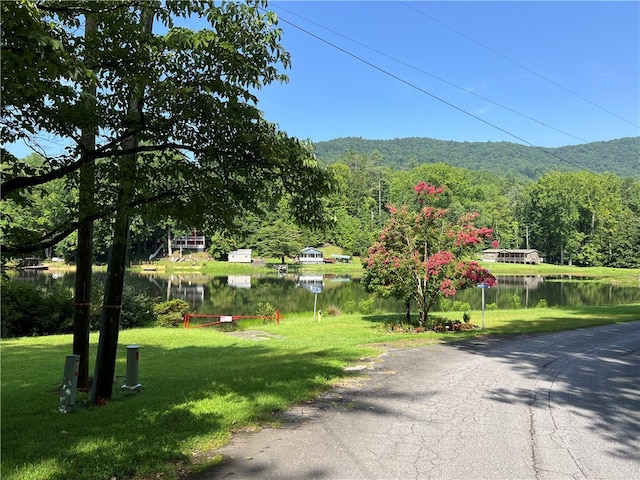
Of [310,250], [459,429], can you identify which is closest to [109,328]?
[459,429]

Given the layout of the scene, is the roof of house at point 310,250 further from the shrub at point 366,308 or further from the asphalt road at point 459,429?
the asphalt road at point 459,429

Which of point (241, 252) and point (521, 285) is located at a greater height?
point (241, 252)

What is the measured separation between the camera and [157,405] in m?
6.07

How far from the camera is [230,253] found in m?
88.6

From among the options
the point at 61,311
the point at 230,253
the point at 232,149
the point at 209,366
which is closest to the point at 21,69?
the point at 232,149

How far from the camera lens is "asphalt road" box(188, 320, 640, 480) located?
Answer: 13.6 ft

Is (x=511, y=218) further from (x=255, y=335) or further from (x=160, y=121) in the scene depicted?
(x=160, y=121)

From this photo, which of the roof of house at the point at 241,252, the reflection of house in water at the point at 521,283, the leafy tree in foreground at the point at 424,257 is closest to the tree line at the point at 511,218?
the roof of house at the point at 241,252

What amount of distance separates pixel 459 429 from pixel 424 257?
1219 centimetres

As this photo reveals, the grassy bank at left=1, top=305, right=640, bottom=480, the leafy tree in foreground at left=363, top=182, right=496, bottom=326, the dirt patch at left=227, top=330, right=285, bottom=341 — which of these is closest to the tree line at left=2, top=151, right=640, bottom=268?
the dirt patch at left=227, top=330, right=285, bottom=341

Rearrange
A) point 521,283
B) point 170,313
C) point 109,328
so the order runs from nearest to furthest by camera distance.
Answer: point 109,328
point 170,313
point 521,283

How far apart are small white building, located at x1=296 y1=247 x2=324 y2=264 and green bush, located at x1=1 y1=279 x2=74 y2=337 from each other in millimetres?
73966

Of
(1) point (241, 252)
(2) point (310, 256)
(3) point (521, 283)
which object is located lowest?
(3) point (521, 283)

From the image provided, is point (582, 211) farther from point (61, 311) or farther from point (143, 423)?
point (143, 423)
